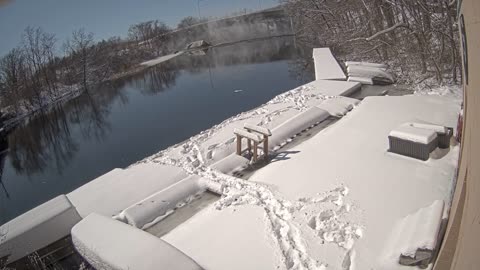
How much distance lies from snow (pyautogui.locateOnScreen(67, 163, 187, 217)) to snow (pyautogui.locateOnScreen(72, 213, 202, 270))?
112cm

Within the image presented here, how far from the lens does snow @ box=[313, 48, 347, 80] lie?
37.6 ft

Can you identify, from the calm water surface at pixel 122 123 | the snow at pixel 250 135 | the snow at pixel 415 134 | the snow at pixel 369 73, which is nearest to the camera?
the snow at pixel 415 134

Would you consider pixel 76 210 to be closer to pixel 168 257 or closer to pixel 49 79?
pixel 168 257

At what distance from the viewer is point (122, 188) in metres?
5.80

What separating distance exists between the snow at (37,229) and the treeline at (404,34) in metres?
9.30

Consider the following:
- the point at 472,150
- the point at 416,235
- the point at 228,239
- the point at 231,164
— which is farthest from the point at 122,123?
the point at 472,150

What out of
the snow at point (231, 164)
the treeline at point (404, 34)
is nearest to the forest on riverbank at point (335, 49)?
the treeline at point (404, 34)

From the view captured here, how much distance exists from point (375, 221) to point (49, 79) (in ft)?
94.9

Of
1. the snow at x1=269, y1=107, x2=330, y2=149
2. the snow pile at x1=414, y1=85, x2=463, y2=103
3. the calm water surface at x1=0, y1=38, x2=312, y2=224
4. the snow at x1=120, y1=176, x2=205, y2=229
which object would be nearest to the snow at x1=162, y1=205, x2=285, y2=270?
the snow at x1=120, y1=176, x2=205, y2=229

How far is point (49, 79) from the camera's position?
2638cm

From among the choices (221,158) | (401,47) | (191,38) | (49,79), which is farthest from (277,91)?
(191,38)

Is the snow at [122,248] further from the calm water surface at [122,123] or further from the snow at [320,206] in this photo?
the calm water surface at [122,123]

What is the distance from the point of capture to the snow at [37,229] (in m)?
4.48

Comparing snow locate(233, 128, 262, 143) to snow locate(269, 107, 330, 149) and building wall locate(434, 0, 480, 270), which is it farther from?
building wall locate(434, 0, 480, 270)
